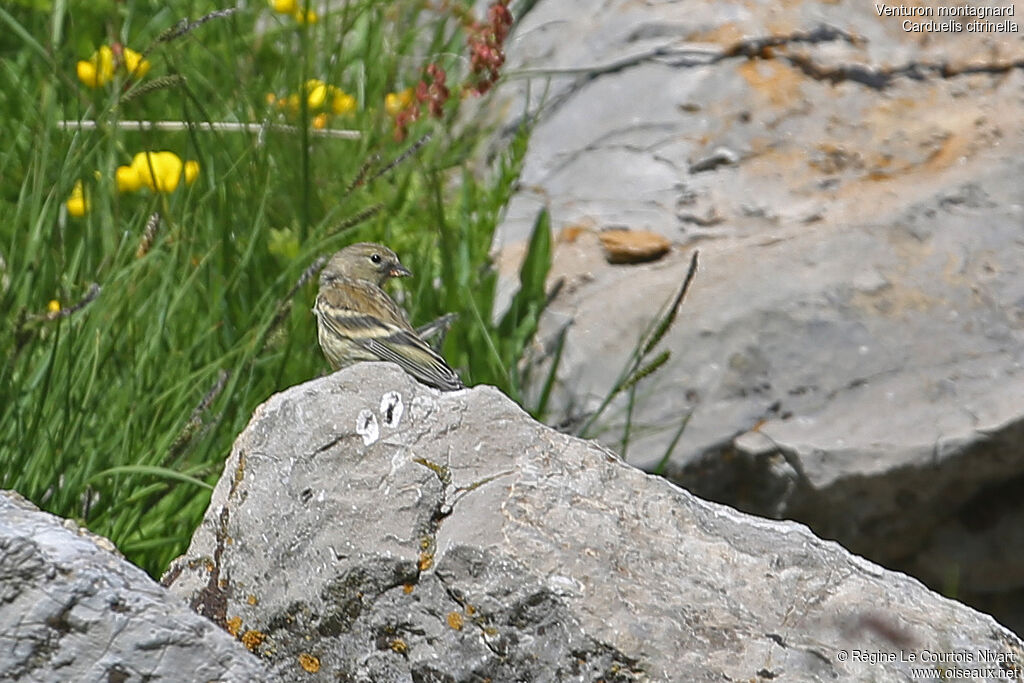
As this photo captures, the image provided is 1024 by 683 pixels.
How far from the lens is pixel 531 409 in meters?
4.56

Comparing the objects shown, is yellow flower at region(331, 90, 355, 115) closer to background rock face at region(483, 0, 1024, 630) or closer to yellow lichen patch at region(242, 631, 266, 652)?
background rock face at region(483, 0, 1024, 630)

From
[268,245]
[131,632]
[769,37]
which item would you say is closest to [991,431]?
[769,37]

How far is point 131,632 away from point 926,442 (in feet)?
9.04

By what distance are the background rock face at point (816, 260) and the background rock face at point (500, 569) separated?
5.72 ft

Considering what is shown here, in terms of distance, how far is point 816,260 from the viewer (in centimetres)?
457

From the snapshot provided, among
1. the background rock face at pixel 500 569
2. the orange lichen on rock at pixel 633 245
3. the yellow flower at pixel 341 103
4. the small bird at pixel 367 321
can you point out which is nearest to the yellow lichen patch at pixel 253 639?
the background rock face at pixel 500 569

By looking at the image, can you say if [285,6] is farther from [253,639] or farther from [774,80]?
[253,639]

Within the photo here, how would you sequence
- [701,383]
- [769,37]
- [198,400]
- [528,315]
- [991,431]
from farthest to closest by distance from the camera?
[769,37] < [528,315] < [701,383] < [991,431] < [198,400]

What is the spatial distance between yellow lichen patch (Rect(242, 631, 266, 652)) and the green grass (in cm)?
56

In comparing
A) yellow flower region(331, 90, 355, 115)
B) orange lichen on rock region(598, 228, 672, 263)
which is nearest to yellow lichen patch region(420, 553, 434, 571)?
orange lichen on rock region(598, 228, 672, 263)

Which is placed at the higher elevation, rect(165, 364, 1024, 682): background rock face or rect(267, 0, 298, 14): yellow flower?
rect(267, 0, 298, 14): yellow flower

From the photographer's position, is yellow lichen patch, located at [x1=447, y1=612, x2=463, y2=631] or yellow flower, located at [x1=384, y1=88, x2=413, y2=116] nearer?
yellow lichen patch, located at [x1=447, y1=612, x2=463, y2=631]

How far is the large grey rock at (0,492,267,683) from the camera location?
2.08 metres

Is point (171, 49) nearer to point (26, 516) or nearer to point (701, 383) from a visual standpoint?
point (701, 383)
